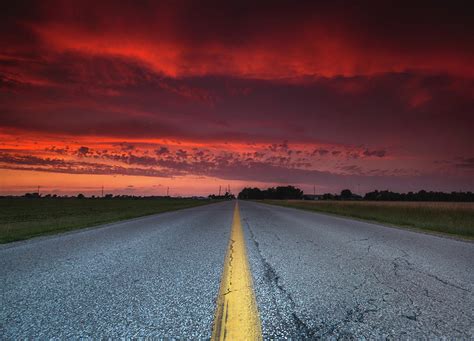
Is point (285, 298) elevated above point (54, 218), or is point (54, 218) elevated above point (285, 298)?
point (285, 298)

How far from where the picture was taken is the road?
2359 mm

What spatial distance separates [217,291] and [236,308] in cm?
60

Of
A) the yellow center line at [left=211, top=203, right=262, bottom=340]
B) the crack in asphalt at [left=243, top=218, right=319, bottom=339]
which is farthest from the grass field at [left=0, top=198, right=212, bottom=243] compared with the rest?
the crack in asphalt at [left=243, top=218, right=319, bottom=339]

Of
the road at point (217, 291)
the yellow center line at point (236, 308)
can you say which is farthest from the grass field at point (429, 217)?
the yellow center line at point (236, 308)

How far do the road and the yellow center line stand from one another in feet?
0.22

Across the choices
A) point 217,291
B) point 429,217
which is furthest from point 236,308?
point 429,217

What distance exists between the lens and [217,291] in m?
3.28

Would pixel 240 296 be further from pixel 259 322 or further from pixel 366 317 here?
pixel 366 317

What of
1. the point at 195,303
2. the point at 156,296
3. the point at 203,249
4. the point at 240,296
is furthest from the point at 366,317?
the point at 203,249

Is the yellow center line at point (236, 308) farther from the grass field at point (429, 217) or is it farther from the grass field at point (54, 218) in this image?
the grass field at point (429, 217)

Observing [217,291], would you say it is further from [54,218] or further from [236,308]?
[54,218]

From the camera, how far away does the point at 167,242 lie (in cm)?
733

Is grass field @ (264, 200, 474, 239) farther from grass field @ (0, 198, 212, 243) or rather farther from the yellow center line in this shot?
grass field @ (0, 198, 212, 243)

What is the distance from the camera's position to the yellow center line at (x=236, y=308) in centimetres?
220
